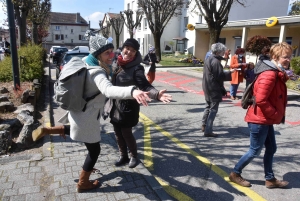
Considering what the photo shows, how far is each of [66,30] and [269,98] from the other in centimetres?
7817

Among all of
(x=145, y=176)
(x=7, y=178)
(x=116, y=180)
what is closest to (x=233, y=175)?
(x=145, y=176)

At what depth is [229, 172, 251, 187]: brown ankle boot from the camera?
3395 mm

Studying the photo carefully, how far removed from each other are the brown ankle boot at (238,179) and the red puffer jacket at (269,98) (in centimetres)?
84

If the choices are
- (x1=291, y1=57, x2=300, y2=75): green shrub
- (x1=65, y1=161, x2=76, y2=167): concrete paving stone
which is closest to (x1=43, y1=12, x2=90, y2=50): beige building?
(x1=291, y1=57, x2=300, y2=75): green shrub

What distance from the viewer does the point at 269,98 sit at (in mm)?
3010

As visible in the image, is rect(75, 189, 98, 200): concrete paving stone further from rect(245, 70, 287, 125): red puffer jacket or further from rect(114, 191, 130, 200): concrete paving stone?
rect(245, 70, 287, 125): red puffer jacket

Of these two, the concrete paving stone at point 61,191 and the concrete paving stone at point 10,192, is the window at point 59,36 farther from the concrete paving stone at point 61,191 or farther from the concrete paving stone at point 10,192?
the concrete paving stone at point 61,191

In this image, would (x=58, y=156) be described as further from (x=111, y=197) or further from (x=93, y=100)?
(x=93, y=100)

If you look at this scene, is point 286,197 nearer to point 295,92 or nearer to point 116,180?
point 116,180

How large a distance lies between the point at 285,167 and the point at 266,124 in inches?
54.2

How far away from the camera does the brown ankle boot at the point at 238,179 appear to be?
11.1 ft

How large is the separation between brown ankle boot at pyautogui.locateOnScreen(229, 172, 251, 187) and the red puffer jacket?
2.74ft

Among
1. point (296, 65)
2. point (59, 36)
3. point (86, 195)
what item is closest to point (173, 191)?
point (86, 195)

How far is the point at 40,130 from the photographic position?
2.94m
